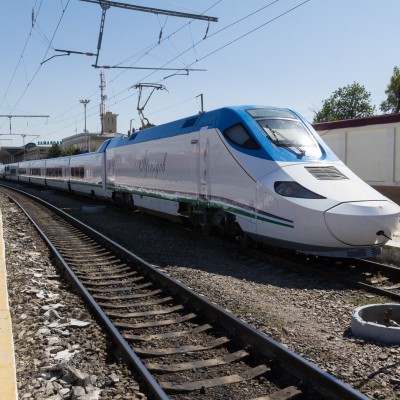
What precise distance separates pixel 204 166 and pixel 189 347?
6042mm

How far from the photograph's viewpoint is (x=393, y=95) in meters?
53.2

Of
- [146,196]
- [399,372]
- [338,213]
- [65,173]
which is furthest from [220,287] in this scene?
[65,173]

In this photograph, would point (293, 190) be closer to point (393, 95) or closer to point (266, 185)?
point (266, 185)

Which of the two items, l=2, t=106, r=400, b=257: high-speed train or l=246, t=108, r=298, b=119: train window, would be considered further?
l=246, t=108, r=298, b=119: train window

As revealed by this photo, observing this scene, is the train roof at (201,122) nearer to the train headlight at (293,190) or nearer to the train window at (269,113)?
the train window at (269,113)

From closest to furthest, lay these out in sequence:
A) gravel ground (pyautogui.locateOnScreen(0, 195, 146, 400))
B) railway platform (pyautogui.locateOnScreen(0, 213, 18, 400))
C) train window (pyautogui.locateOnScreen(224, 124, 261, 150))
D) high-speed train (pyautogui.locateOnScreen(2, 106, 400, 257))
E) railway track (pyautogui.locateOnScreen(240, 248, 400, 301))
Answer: railway platform (pyautogui.locateOnScreen(0, 213, 18, 400)) → gravel ground (pyautogui.locateOnScreen(0, 195, 146, 400)) → railway track (pyautogui.locateOnScreen(240, 248, 400, 301)) → high-speed train (pyautogui.locateOnScreen(2, 106, 400, 257)) → train window (pyautogui.locateOnScreen(224, 124, 261, 150))

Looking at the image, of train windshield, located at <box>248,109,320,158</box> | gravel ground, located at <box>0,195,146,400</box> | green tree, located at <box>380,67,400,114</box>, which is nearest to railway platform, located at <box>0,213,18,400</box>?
gravel ground, located at <box>0,195,146,400</box>

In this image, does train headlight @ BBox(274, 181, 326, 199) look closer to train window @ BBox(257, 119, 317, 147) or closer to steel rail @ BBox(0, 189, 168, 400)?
train window @ BBox(257, 119, 317, 147)

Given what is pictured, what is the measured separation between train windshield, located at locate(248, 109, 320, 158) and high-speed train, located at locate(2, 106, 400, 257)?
22 mm

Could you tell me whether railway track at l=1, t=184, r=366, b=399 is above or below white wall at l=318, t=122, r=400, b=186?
below

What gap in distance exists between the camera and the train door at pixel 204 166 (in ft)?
33.0

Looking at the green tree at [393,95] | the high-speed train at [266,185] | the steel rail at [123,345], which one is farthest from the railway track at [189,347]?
the green tree at [393,95]

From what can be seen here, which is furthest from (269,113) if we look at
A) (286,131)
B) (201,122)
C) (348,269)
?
(348,269)

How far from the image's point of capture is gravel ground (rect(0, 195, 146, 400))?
379 cm
